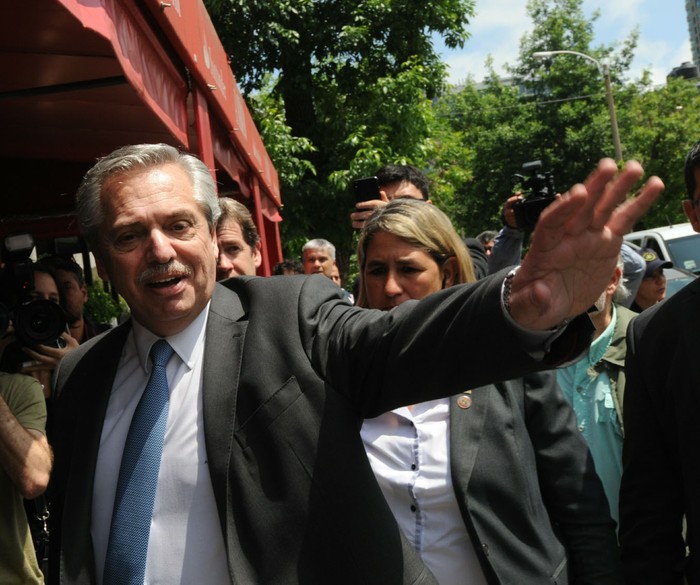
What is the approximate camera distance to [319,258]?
7.23 meters

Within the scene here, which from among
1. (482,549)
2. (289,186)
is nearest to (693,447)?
(482,549)

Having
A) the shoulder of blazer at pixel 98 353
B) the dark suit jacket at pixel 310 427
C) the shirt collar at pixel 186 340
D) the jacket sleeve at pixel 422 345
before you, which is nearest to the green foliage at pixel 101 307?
the shoulder of blazer at pixel 98 353

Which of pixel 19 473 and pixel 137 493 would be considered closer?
pixel 137 493

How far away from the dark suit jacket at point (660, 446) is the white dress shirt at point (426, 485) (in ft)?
1.56

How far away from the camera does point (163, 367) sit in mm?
2119

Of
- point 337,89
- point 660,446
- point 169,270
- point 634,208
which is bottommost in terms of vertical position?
point 660,446

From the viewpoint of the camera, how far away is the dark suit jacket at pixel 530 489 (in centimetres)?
229

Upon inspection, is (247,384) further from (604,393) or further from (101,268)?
(604,393)

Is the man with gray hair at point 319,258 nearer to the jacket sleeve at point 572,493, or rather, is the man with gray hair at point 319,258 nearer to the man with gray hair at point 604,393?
the man with gray hair at point 604,393

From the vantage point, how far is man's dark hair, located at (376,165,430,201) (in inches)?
176

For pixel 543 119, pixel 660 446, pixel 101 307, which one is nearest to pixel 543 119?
pixel 543 119

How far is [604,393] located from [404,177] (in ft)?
5.85

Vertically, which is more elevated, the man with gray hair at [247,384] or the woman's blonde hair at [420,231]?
the woman's blonde hair at [420,231]

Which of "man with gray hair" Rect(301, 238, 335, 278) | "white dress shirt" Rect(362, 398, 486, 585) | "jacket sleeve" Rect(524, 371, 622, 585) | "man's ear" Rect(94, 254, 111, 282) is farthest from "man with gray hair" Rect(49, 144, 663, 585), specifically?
"man with gray hair" Rect(301, 238, 335, 278)
